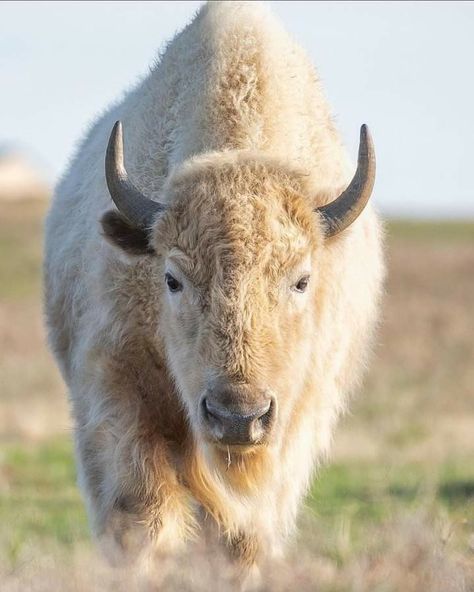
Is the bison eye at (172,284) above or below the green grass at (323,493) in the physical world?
above

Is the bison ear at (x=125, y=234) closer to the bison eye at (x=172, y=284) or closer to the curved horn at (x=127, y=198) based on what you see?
the curved horn at (x=127, y=198)

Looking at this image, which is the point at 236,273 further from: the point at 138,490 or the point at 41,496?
the point at 41,496

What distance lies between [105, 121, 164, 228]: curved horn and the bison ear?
33 millimetres

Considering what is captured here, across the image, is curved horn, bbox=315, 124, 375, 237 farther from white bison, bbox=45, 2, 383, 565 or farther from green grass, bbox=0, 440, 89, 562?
green grass, bbox=0, 440, 89, 562

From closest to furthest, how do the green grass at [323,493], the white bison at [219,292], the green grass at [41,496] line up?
the white bison at [219,292]
the green grass at [41,496]
the green grass at [323,493]

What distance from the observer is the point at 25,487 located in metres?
12.5

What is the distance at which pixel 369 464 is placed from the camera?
14398mm

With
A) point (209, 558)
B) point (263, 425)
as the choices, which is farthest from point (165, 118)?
point (209, 558)

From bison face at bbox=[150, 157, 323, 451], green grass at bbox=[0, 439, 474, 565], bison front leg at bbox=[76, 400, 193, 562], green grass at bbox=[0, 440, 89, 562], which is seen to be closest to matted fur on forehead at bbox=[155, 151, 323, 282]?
bison face at bbox=[150, 157, 323, 451]

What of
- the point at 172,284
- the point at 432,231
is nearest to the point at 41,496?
the point at 172,284

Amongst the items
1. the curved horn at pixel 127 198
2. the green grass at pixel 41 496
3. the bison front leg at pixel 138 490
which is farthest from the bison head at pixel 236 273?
the green grass at pixel 41 496

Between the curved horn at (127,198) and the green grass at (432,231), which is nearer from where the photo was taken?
the curved horn at (127,198)

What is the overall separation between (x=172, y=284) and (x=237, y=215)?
464mm

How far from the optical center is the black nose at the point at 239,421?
5.37 m
